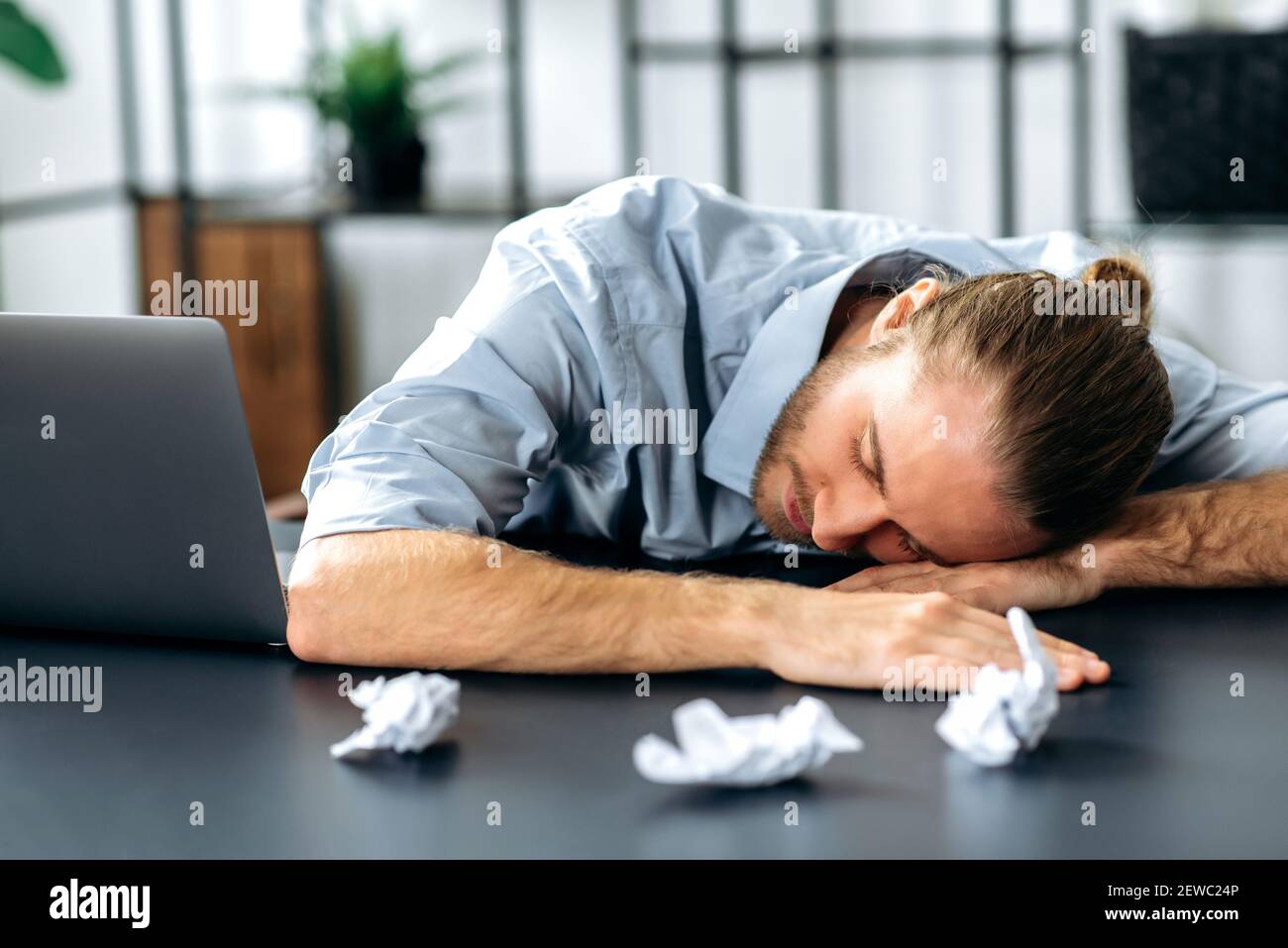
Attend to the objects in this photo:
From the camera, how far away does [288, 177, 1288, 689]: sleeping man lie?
114cm

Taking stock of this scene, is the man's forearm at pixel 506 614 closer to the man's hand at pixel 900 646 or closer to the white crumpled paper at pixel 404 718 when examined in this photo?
the man's hand at pixel 900 646

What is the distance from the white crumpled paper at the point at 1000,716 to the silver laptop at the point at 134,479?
1.82ft

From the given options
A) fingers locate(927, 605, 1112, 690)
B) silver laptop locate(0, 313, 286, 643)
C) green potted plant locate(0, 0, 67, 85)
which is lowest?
fingers locate(927, 605, 1112, 690)

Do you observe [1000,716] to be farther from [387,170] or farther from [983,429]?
[387,170]

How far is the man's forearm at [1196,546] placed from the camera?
1.39 m

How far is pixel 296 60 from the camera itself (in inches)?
184

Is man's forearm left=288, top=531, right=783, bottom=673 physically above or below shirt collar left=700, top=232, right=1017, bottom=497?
below

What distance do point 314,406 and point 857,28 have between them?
209cm

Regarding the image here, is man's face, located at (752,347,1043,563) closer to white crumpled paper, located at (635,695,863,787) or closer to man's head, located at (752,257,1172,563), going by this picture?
man's head, located at (752,257,1172,563)

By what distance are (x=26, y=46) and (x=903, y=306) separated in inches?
88.8

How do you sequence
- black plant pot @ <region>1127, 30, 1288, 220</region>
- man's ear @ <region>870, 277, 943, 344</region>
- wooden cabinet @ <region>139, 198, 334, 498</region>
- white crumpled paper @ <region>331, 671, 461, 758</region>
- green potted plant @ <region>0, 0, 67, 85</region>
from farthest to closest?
1. wooden cabinet @ <region>139, 198, 334, 498</region>
2. black plant pot @ <region>1127, 30, 1288, 220</region>
3. green potted plant @ <region>0, 0, 67, 85</region>
4. man's ear @ <region>870, 277, 943, 344</region>
5. white crumpled paper @ <region>331, 671, 461, 758</region>

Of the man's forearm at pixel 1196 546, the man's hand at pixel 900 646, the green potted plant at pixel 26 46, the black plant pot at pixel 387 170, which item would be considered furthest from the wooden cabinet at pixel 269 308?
the man's hand at pixel 900 646

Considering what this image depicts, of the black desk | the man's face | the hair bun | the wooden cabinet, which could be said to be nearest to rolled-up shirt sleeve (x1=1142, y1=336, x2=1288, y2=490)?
the hair bun

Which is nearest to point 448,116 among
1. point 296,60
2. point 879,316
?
point 296,60
